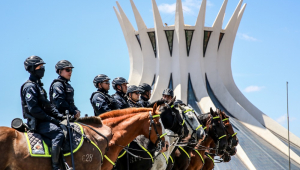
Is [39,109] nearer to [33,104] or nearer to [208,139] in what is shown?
[33,104]

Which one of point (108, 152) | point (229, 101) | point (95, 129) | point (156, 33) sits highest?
point (156, 33)

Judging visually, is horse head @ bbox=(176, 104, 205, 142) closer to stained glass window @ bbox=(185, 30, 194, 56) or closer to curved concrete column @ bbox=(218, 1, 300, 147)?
stained glass window @ bbox=(185, 30, 194, 56)

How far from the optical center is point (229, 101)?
34.5 meters

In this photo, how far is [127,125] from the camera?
8492 mm

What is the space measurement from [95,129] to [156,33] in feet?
87.4

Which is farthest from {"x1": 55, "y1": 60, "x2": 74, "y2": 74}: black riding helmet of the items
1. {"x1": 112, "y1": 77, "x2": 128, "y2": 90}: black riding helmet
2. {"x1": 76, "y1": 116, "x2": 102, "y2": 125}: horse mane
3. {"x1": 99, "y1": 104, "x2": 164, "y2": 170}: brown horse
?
{"x1": 112, "y1": 77, "x2": 128, "y2": 90}: black riding helmet

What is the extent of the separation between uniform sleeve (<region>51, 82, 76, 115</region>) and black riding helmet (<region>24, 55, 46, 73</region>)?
0.75 metres

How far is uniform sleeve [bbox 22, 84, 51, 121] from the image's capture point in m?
7.04

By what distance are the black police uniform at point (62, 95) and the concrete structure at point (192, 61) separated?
24.7m

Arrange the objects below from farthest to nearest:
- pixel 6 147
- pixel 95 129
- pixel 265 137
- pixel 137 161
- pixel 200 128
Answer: pixel 265 137 < pixel 200 128 < pixel 137 161 < pixel 95 129 < pixel 6 147

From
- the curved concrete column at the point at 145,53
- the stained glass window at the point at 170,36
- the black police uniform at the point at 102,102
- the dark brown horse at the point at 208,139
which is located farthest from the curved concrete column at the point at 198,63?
the black police uniform at the point at 102,102

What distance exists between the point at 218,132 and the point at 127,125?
5166 millimetres

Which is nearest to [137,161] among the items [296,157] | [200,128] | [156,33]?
[200,128]

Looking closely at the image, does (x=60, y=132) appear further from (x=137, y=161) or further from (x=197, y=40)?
(x=197, y=40)
